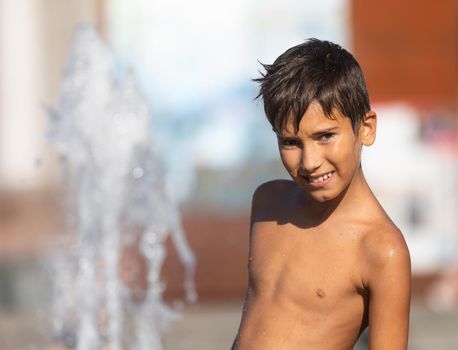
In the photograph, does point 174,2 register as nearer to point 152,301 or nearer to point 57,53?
point 57,53

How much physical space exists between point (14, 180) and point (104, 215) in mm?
4988

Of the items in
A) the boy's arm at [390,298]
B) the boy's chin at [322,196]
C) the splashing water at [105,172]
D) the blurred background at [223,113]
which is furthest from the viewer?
the blurred background at [223,113]

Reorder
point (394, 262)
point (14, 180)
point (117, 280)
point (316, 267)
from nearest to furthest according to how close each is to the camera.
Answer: point (394, 262)
point (316, 267)
point (117, 280)
point (14, 180)

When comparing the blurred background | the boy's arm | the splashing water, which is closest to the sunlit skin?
the boy's arm

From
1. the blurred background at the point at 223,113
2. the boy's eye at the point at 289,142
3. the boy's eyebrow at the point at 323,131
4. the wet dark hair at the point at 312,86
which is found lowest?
the blurred background at the point at 223,113

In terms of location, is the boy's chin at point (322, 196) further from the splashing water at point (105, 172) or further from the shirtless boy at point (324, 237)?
the splashing water at point (105, 172)

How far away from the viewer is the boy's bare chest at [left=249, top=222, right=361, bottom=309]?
261 cm

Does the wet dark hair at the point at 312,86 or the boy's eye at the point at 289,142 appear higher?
the wet dark hair at the point at 312,86

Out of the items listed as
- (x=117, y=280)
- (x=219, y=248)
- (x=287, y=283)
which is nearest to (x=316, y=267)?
(x=287, y=283)

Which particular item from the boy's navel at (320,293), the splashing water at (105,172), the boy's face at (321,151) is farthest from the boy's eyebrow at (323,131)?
the splashing water at (105,172)

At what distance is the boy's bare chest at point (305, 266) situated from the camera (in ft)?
8.56

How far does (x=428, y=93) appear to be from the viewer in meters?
9.62

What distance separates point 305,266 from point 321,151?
0.32 metres

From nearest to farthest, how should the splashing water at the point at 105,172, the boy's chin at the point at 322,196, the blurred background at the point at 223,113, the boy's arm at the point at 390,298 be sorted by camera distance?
the boy's arm at the point at 390,298
the boy's chin at the point at 322,196
the splashing water at the point at 105,172
the blurred background at the point at 223,113
